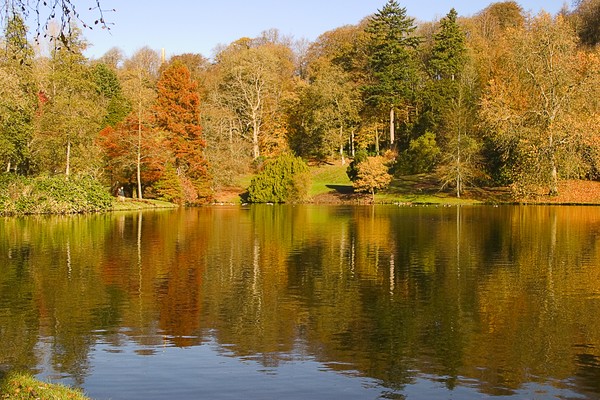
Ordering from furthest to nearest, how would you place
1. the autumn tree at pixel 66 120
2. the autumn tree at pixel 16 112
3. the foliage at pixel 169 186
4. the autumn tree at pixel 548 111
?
the foliage at pixel 169 186 → the autumn tree at pixel 548 111 → the autumn tree at pixel 66 120 → the autumn tree at pixel 16 112

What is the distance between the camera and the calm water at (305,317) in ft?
30.8

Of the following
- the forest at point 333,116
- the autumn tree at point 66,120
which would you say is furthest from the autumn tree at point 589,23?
the autumn tree at point 66,120

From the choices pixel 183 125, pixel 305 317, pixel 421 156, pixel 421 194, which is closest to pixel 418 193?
pixel 421 194

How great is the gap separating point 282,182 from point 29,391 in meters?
49.9

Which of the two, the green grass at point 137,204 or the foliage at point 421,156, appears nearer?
the green grass at point 137,204

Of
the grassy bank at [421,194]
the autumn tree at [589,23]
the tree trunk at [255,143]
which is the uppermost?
the autumn tree at [589,23]

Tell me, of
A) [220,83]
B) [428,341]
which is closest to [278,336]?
[428,341]

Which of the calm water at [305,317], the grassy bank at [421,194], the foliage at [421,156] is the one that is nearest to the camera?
the calm water at [305,317]

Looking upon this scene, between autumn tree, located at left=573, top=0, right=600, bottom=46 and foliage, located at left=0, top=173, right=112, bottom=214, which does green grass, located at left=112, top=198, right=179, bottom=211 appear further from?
autumn tree, located at left=573, top=0, right=600, bottom=46

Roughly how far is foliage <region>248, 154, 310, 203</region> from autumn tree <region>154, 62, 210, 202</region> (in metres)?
4.79

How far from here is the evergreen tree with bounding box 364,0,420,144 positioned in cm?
6931

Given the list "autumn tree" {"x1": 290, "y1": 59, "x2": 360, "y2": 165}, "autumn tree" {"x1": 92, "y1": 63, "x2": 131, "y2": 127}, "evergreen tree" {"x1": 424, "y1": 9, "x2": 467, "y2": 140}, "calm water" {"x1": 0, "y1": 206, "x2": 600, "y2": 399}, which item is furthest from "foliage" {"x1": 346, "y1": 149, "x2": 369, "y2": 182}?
"calm water" {"x1": 0, "y1": 206, "x2": 600, "y2": 399}

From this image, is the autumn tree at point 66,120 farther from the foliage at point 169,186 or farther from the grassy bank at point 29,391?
the grassy bank at point 29,391

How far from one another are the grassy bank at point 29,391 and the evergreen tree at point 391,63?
63.7 metres
